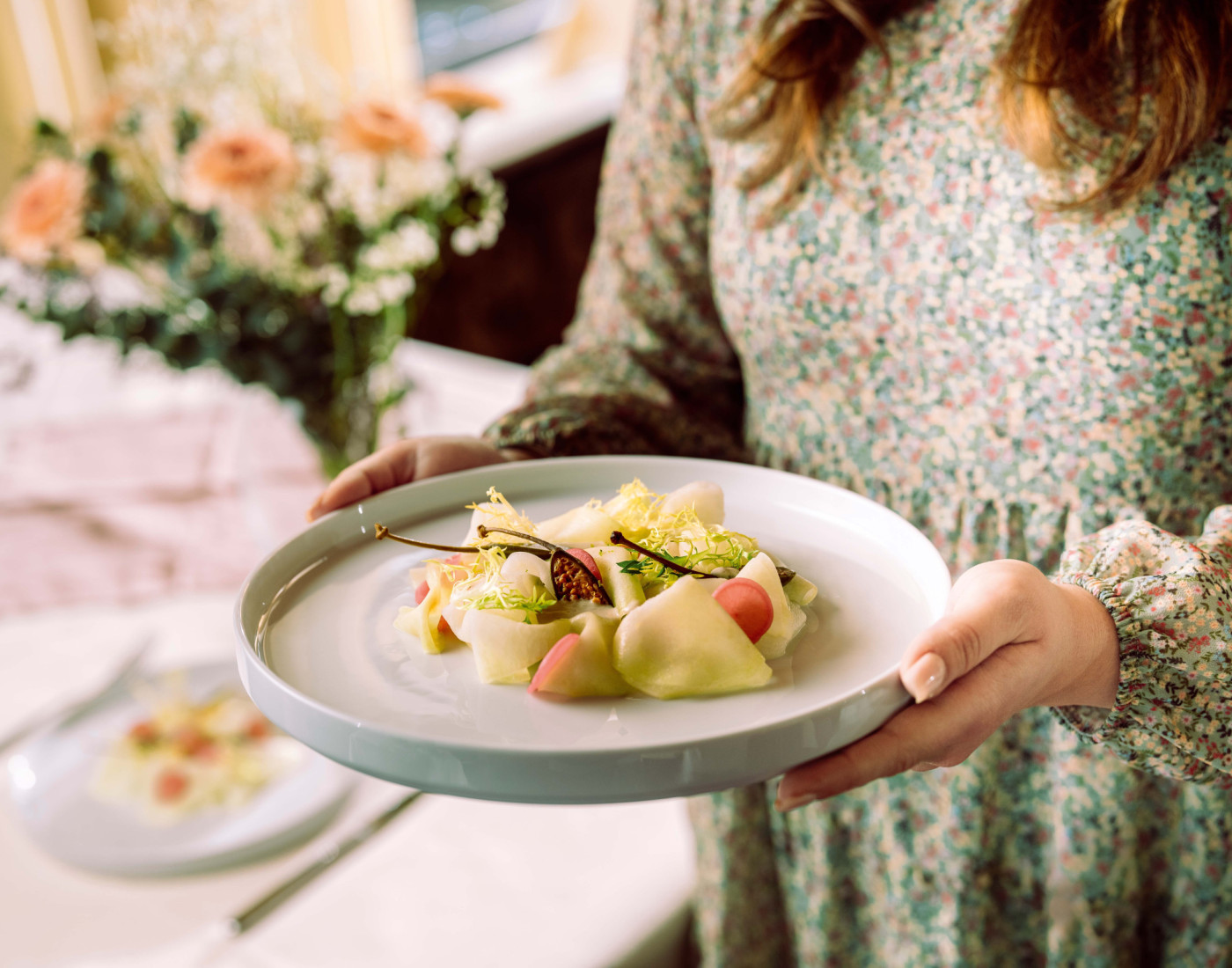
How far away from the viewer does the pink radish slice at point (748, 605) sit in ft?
1.75

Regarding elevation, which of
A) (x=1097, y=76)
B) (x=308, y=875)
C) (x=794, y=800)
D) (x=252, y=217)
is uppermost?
(x=1097, y=76)

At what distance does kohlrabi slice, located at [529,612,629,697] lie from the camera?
1.66 feet

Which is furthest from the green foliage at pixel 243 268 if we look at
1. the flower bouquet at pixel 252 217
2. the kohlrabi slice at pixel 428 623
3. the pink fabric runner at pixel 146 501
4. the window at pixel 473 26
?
the window at pixel 473 26

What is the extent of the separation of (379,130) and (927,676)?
89 centimetres

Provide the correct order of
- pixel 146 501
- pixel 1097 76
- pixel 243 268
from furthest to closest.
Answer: pixel 146 501 < pixel 243 268 < pixel 1097 76

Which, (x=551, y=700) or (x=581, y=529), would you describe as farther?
(x=581, y=529)

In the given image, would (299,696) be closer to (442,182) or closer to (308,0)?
(442,182)

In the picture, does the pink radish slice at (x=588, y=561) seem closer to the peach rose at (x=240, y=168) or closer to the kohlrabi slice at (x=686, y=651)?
the kohlrabi slice at (x=686, y=651)

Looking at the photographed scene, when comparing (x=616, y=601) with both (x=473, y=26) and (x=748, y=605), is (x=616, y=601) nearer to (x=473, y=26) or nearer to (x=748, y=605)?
(x=748, y=605)

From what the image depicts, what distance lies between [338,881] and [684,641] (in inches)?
25.9

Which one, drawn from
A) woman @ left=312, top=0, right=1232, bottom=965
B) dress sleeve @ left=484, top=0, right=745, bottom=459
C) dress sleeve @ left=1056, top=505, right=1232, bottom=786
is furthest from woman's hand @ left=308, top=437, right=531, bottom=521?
dress sleeve @ left=1056, top=505, right=1232, bottom=786

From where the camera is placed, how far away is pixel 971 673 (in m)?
0.52

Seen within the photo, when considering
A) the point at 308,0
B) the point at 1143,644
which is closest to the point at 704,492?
the point at 1143,644

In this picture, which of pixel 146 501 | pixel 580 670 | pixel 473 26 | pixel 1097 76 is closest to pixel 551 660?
pixel 580 670
